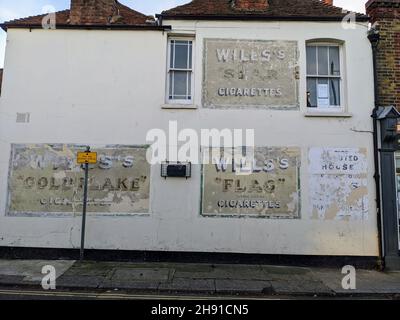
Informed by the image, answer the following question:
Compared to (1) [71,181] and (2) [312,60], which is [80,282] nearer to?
(1) [71,181]

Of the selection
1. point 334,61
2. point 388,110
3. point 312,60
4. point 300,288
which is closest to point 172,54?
point 312,60

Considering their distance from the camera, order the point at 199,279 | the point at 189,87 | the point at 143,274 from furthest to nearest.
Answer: the point at 189,87 < the point at 143,274 < the point at 199,279

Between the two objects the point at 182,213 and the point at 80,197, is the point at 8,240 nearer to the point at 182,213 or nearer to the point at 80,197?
the point at 80,197

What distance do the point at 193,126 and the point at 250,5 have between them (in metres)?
3.90

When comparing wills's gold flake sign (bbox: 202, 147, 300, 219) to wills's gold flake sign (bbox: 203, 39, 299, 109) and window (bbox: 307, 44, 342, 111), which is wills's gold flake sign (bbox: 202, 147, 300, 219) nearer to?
wills's gold flake sign (bbox: 203, 39, 299, 109)

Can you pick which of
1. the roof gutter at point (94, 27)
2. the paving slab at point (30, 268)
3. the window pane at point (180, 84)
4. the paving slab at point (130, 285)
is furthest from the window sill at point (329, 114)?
the paving slab at point (30, 268)

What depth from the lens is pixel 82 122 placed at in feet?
31.5

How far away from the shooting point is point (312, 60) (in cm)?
1007

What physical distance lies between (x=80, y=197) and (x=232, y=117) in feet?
14.5

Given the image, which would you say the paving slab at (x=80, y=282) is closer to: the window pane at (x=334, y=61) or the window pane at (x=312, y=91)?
the window pane at (x=312, y=91)

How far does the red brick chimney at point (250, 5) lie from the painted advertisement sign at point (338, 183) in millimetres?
4251

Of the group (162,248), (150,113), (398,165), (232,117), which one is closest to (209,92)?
(232,117)
